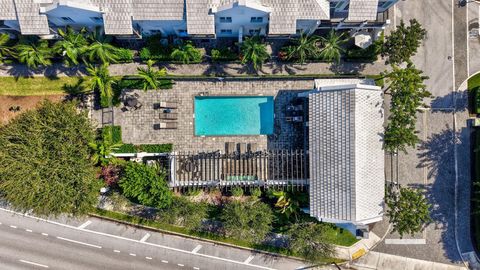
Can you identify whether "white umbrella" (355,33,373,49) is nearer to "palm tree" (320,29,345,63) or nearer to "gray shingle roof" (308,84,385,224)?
"palm tree" (320,29,345,63)

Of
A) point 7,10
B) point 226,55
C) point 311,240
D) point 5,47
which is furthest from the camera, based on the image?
point 226,55

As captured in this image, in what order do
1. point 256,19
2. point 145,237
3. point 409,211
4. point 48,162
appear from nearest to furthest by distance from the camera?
point 48,162
point 409,211
point 256,19
point 145,237

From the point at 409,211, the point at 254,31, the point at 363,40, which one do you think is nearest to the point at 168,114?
the point at 254,31

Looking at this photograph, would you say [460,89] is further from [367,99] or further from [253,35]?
[253,35]

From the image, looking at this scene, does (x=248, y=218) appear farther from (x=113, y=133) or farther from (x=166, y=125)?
(x=113, y=133)

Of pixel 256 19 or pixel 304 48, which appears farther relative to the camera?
pixel 304 48

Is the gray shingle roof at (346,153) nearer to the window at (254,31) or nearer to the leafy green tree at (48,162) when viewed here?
the window at (254,31)

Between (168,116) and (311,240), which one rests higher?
(168,116)

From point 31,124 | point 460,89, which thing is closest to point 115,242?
point 31,124

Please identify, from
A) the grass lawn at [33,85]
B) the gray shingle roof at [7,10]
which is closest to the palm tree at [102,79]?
the grass lawn at [33,85]
